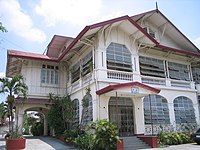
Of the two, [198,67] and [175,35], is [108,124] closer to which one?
[175,35]

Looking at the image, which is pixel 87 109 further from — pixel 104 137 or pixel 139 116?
pixel 104 137

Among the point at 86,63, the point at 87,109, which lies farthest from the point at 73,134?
the point at 86,63

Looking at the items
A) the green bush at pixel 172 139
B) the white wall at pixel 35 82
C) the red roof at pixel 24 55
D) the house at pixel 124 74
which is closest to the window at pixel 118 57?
the house at pixel 124 74

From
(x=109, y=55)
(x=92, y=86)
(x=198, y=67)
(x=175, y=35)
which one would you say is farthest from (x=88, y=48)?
(x=198, y=67)

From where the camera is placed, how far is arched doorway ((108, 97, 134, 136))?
13.3 metres

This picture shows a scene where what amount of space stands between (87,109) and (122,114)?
2344 millimetres

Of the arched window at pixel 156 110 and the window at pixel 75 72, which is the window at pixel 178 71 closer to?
the arched window at pixel 156 110

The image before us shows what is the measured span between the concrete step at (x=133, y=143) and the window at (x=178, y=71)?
698cm

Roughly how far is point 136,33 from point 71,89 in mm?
6533

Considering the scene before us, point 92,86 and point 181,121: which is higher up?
point 92,86

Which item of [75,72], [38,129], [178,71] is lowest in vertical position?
[38,129]

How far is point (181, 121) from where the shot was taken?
15.5m

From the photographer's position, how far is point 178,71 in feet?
56.8

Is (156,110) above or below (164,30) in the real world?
below
